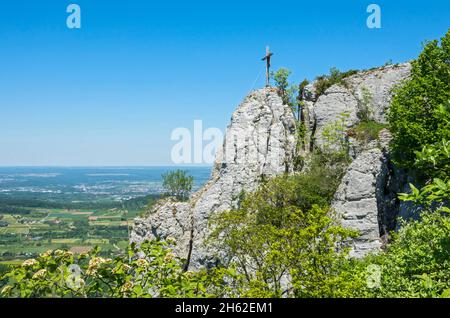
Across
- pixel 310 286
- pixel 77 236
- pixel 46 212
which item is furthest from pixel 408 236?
pixel 46 212

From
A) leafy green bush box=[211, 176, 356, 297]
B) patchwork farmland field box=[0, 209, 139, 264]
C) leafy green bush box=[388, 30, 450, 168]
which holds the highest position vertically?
leafy green bush box=[388, 30, 450, 168]

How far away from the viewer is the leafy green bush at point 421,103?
72.6 ft

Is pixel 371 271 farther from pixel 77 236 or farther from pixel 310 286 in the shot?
pixel 77 236

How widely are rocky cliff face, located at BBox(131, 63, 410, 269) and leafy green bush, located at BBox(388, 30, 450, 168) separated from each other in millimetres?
2987

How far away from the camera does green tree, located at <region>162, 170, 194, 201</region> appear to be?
1446 inches

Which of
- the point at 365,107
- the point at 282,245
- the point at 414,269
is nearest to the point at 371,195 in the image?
the point at 282,245

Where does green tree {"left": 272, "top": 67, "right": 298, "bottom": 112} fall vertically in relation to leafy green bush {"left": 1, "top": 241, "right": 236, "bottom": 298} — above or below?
above

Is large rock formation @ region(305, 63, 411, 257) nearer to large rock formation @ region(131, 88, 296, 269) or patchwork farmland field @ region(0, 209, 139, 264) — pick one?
large rock formation @ region(131, 88, 296, 269)

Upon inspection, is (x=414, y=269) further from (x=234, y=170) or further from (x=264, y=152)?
(x=264, y=152)

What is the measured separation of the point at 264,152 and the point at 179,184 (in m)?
9.90

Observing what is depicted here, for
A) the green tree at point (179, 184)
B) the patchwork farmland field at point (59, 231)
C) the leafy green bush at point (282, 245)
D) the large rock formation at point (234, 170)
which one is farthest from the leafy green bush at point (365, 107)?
the patchwork farmland field at point (59, 231)

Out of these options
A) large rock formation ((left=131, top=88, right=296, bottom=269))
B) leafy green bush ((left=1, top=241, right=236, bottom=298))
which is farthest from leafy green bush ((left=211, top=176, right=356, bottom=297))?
large rock formation ((left=131, top=88, right=296, bottom=269))

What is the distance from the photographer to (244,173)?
36.5 m
